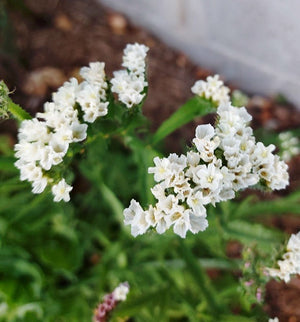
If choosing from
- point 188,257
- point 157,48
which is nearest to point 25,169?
point 188,257

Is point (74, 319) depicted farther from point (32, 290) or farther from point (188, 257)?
point (188, 257)

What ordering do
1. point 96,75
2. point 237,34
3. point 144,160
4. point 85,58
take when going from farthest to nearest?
point 85,58 < point 237,34 < point 144,160 < point 96,75

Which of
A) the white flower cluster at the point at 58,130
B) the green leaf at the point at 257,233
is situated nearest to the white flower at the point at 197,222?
the white flower cluster at the point at 58,130

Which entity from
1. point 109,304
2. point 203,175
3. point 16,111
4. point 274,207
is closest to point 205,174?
point 203,175

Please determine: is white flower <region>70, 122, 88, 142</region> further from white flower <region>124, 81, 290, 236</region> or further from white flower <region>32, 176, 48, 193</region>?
white flower <region>124, 81, 290, 236</region>

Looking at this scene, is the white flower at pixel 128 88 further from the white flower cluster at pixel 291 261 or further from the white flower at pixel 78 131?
the white flower cluster at pixel 291 261

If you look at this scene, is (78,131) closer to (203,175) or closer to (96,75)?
(96,75)
